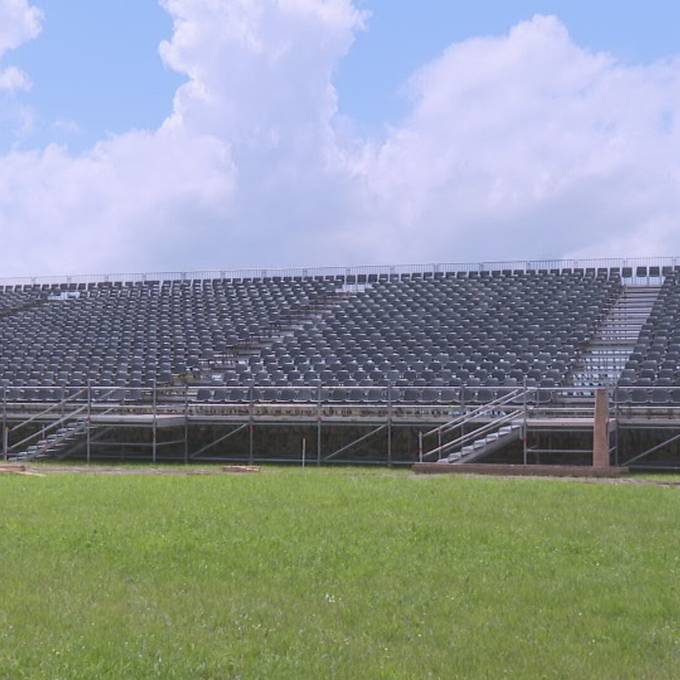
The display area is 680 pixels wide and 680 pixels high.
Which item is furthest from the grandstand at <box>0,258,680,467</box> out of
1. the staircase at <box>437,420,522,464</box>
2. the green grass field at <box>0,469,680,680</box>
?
the green grass field at <box>0,469,680,680</box>

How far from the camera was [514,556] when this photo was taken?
10.4 metres

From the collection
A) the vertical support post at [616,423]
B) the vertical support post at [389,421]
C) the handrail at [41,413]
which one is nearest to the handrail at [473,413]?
the vertical support post at [389,421]

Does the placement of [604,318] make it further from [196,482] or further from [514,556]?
[514,556]

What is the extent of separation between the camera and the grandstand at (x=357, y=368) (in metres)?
26.5

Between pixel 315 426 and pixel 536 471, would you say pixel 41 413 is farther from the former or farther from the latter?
pixel 536 471

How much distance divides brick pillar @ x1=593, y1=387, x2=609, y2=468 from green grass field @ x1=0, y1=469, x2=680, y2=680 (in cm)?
Result: 680

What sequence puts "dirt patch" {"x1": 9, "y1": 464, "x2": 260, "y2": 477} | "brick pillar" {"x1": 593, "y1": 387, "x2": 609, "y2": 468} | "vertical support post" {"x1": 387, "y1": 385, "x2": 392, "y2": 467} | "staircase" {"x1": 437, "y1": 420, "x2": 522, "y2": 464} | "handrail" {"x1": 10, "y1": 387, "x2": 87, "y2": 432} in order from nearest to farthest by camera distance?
"brick pillar" {"x1": 593, "y1": 387, "x2": 609, "y2": 468}, "dirt patch" {"x1": 9, "y1": 464, "x2": 260, "y2": 477}, "staircase" {"x1": 437, "y1": 420, "x2": 522, "y2": 464}, "vertical support post" {"x1": 387, "y1": 385, "x2": 392, "y2": 467}, "handrail" {"x1": 10, "y1": 387, "x2": 87, "y2": 432}

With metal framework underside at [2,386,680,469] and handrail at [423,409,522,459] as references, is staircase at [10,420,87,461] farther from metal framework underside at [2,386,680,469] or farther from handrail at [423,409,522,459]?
handrail at [423,409,522,459]

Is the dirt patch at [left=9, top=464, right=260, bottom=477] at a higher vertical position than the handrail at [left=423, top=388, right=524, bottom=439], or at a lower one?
lower

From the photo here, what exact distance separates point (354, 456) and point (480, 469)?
7.41 metres

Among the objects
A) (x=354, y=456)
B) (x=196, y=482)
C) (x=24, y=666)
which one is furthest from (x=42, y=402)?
(x=24, y=666)

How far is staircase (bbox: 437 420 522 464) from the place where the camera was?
77.6 feet

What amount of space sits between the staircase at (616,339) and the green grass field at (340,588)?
1686 centimetres

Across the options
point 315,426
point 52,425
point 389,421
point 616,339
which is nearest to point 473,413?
point 389,421
